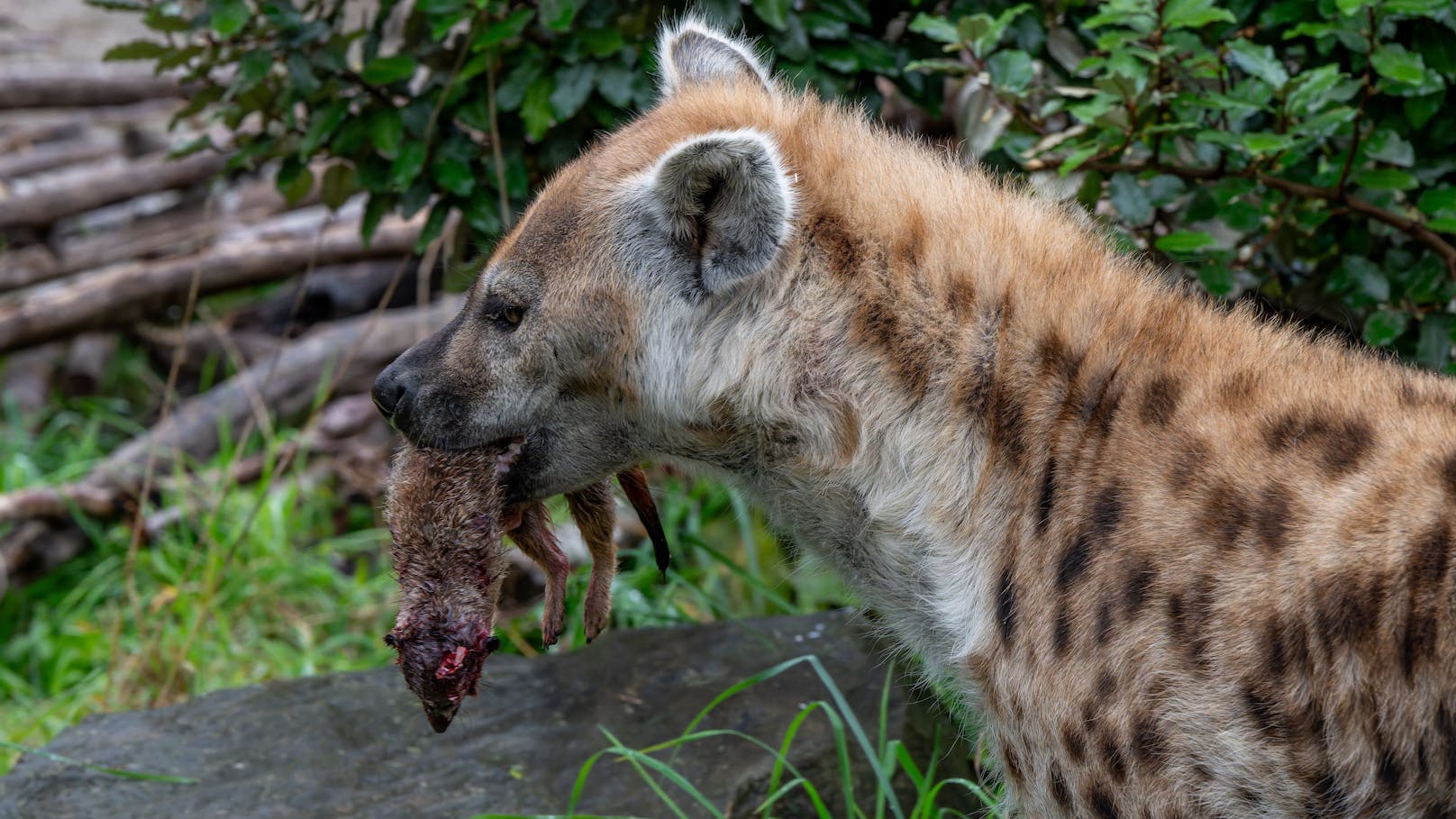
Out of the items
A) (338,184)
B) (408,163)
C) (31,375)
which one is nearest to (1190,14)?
(408,163)

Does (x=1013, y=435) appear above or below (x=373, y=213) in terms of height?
above

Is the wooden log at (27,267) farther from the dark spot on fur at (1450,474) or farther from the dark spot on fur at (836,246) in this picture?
the dark spot on fur at (1450,474)

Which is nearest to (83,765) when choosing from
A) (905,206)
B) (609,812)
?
(609,812)

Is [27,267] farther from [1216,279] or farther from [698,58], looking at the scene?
[1216,279]

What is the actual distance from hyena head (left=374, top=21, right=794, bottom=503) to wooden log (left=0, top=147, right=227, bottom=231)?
13.6 feet

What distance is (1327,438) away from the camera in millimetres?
2045

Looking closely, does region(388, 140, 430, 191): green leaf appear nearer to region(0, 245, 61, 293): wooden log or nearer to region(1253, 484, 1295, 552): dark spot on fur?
region(1253, 484, 1295, 552): dark spot on fur

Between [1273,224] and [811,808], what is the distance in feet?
5.10

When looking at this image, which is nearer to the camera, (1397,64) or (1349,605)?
(1349,605)

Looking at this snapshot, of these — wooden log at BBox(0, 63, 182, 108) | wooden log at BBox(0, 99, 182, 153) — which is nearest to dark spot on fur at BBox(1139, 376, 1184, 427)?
wooden log at BBox(0, 63, 182, 108)

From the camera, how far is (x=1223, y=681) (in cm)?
195

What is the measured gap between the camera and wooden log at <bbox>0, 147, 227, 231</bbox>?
6176 mm

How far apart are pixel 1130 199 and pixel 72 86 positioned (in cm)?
506

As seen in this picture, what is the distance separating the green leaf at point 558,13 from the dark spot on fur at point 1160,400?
1.54 metres
